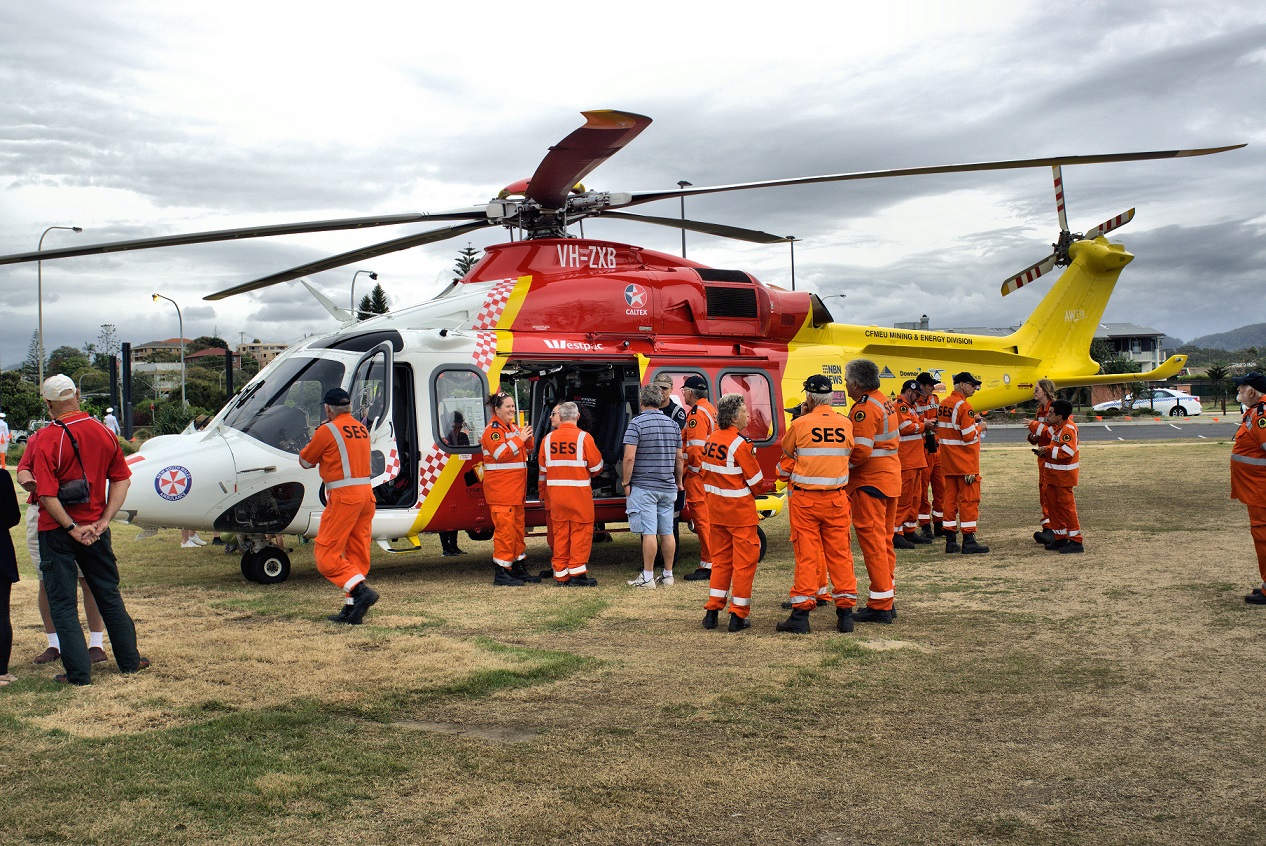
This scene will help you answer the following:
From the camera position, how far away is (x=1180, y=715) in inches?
184

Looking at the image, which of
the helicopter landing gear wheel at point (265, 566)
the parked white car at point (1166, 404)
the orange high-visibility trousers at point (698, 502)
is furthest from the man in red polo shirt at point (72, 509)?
the parked white car at point (1166, 404)

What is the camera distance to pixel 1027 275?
13.5 meters

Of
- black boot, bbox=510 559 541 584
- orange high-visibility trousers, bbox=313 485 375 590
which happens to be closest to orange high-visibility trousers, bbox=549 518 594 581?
black boot, bbox=510 559 541 584

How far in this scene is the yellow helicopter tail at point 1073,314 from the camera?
13.3m

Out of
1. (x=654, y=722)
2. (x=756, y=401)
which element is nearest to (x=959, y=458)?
(x=756, y=401)

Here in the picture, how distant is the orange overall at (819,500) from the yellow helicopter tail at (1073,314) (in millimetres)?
7447

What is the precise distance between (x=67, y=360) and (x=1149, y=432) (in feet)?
324

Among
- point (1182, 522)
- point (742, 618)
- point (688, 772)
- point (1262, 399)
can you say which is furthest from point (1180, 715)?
point (1182, 522)

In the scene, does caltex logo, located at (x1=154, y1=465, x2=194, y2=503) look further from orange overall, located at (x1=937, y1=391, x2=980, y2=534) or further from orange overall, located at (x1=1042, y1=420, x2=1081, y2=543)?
orange overall, located at (x1=1042, y1=420, x2=1081, y2=543)

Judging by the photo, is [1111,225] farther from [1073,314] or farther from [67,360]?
[67,360]

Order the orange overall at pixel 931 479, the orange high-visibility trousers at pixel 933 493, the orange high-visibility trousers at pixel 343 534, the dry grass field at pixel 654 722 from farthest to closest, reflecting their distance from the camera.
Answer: the orange high-visibility trousers at pixel 933 493 → the orange overall at pixel 931 479 → the orange high-visibility trousers at pixel 343 534 → the dry grass field at pixel 654 722

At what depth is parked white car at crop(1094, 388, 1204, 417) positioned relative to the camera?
144ft

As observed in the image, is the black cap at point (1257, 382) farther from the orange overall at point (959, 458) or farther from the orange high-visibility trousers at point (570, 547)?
the orange high-visibility trousers at point (570, 547)

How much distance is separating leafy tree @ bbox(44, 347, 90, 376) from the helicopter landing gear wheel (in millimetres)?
83393
